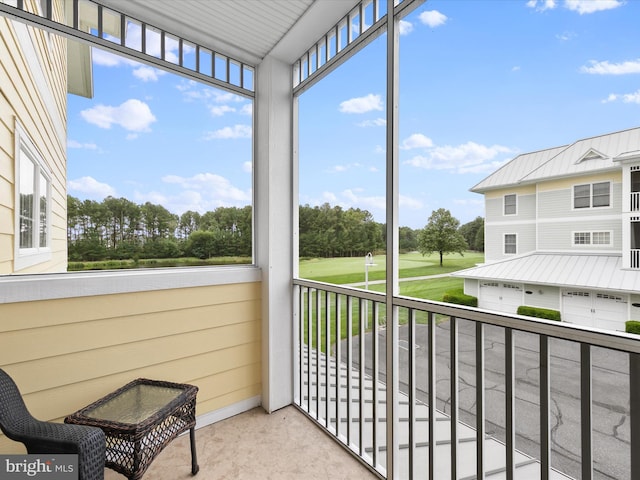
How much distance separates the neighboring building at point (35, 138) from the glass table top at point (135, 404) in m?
0.84

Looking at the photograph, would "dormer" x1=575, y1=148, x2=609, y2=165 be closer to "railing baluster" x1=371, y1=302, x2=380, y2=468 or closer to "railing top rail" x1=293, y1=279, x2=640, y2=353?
"railing top rail" x1=293, y1=279, x2=640, y2=353

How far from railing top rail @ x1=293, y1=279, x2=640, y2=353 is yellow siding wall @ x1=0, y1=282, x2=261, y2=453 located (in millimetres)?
1377

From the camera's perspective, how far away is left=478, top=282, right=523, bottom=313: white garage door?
1.23 metres

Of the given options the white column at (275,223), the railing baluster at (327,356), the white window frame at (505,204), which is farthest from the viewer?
the white column at (275,223)

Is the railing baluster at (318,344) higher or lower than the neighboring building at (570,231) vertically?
lower

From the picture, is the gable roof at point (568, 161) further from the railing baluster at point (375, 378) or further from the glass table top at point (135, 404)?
the glass table top at point (135, 404)

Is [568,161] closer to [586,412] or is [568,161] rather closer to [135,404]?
[586,412]

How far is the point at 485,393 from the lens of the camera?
1441 millimetres

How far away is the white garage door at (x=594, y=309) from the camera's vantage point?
3.29ft

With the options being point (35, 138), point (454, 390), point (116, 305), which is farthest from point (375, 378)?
point (35, 138)

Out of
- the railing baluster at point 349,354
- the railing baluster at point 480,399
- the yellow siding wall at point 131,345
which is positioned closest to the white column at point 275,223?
the yellow siding wall at point 131,345

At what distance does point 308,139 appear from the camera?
2.58m

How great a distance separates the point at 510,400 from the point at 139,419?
1.72 meters

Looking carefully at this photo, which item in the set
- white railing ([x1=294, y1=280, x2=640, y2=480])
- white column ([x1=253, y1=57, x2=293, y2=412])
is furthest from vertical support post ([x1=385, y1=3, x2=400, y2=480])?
white column ([x1=253, y1=57, x2=293, y2=412])
